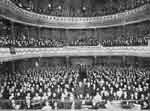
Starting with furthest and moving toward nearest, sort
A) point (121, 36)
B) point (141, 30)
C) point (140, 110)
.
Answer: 1. point (121, 36)
2. point (141, 30)
3. point (140, 110)

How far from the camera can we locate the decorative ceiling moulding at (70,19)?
51.3ft

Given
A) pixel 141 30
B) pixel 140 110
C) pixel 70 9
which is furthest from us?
pixel 70 9

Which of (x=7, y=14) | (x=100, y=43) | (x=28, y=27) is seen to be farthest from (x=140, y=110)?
(x=28, y=27)

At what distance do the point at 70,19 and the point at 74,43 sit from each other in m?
3.45

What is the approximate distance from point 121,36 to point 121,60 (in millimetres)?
2964

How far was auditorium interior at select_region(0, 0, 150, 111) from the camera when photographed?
13938 millimetres

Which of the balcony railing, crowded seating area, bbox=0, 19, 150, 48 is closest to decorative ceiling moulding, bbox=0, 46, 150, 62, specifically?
crowded seating area, bbox=0, 19, 150, 48

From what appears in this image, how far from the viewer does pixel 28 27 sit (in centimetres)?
2048

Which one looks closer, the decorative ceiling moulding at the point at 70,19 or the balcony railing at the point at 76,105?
the balcony railing at the point at 76,105

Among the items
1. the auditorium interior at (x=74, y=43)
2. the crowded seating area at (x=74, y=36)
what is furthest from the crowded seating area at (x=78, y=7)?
the crowded seating area at (x=74, y=36)

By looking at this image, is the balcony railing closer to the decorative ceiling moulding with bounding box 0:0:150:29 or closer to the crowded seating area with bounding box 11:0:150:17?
the decorative ceiling moulding with bounding box 0:0:150:29

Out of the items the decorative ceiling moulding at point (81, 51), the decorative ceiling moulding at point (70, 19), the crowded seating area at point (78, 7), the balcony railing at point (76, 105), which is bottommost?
the balcony railing at point (76, 105)

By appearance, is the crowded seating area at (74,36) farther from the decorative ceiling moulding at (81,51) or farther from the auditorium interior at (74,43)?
the decorative ceiling moulding at (81,51)

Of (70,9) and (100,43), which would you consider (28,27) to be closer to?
(70,9)
